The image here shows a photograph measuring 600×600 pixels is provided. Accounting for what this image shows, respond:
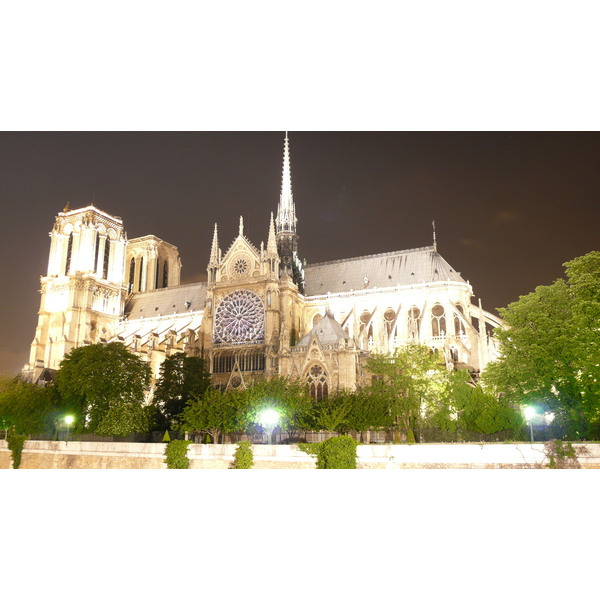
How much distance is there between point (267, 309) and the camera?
1718 inches

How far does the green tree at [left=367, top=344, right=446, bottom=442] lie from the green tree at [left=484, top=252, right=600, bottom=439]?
482cm

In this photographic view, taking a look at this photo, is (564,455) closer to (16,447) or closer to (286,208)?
(16,447)

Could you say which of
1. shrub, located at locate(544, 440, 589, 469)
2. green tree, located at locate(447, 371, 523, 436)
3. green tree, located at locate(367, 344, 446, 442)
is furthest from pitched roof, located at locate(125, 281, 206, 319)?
shrub, located at locate(544, 440, 589, 469)

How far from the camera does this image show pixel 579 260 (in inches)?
789

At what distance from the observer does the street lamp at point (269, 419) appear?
25.7 meters

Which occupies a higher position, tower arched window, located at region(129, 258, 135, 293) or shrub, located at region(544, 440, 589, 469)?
tower arched window, located at region(129, 258, 135, 293)

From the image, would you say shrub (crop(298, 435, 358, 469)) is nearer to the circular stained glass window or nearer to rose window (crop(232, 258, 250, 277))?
the circular stained glass window

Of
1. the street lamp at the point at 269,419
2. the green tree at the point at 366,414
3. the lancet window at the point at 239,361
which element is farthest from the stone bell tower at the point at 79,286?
the green tree at the point at 366,414

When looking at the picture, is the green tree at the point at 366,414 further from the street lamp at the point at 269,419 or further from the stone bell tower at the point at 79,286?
the stone bell tower at the point at 79,286

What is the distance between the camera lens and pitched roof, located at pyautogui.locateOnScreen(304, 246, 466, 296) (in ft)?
154

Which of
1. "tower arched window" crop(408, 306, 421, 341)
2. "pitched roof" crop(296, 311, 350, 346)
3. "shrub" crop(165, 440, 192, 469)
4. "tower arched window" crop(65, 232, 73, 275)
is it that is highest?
"tower arched window" crop(65, 232, 73, 275)

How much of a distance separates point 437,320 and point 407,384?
1580cm

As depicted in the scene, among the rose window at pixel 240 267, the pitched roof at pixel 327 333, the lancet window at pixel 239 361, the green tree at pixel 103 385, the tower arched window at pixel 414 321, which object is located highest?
the rose window at pixel 240 267

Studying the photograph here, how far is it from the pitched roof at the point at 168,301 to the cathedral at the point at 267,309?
149 millimetres
